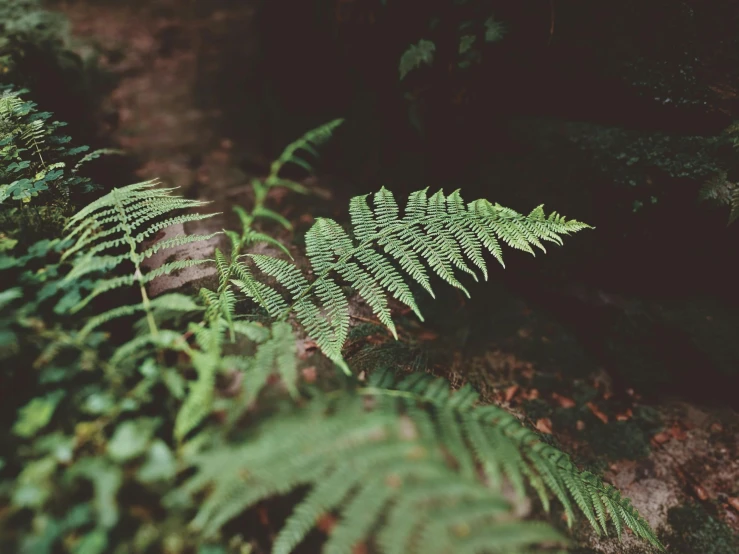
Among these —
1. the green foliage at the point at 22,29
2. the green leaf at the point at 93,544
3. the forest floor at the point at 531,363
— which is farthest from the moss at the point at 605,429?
the green foliage at the point at 22,29

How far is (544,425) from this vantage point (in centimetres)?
287

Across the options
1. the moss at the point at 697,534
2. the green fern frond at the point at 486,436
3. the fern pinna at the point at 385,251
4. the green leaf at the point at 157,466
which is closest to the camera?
the green leaf at the point at 157,466

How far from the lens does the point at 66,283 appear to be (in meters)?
1.38

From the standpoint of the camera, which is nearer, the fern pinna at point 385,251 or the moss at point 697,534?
the fern pinna at point 385,251

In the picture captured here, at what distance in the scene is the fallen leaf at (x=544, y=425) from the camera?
2.83 meters

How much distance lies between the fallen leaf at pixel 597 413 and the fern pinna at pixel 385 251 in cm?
176

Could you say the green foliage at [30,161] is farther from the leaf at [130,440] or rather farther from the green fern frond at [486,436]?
the green fern frond at [486,436]

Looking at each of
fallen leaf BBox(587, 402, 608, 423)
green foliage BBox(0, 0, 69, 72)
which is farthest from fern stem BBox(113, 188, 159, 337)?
fallen leaf BBox(587, 402, 608, 423)

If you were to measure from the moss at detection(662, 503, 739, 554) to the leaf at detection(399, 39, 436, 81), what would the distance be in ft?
11.3

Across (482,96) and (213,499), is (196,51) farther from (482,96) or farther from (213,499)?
(213,499)

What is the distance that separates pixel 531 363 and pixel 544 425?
51 centimetres

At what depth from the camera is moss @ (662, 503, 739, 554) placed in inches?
93.2

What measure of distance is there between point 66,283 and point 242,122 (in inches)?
149

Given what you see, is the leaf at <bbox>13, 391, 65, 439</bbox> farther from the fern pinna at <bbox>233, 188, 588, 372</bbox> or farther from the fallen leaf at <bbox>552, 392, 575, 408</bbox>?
the fallen leaf at <bbox>552, 392, 575, 408</bbox>
